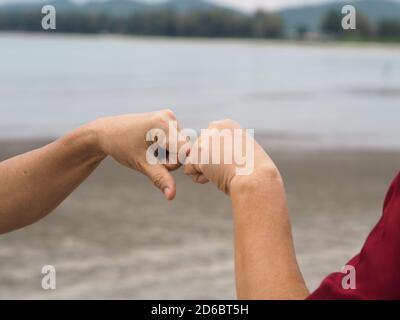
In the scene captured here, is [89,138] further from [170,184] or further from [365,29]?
[365,29]

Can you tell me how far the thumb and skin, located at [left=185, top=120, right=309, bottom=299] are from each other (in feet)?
1.07

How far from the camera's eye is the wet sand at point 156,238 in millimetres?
6883

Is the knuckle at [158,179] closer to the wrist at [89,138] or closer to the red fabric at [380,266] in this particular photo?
the wrist at [89,138]

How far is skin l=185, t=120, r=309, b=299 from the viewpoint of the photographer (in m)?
1.64

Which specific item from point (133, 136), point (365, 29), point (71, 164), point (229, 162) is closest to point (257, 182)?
point (229, 162)

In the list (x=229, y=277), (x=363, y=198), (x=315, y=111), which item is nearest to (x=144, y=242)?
(x=229, y=277)

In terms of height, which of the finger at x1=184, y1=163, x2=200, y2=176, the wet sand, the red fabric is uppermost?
the finger at x1=184, y1=163, x2=200, y2=176

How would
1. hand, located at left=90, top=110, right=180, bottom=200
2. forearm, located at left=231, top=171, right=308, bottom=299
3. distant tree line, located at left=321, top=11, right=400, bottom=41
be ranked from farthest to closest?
1. distant tree line, located at left=321, top=11, right=400, bottom=41
2. hand, located at left=90, top=110, right=180, bottom=200
3. forearm, located at left=231, top=171, right=308, bottom=299

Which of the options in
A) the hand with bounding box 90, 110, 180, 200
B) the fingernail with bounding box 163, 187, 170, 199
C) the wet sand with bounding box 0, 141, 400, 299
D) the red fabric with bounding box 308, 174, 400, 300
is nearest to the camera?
the red fabric with bounding box 308, 174, 400, 300

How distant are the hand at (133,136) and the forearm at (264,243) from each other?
48 cm

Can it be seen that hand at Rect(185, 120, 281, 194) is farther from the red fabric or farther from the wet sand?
the wet sand

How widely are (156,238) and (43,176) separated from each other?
20.1 ft

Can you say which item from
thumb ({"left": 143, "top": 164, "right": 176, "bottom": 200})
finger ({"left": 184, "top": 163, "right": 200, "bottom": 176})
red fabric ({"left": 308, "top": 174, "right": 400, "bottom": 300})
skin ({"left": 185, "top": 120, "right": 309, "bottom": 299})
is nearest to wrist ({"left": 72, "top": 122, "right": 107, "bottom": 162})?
thumb ({"left": 143, "top": 164, "right": 176, "bottom": 200})

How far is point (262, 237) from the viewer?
5.44ft
